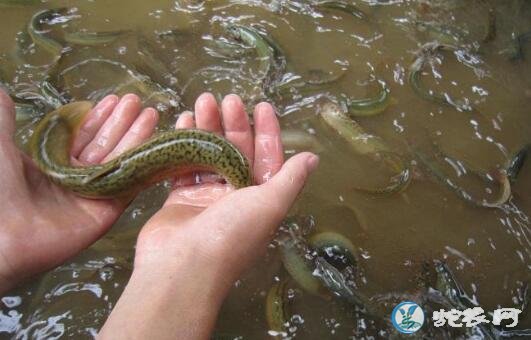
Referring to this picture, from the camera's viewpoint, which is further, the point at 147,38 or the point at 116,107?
the point at 147,38

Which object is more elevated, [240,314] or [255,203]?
[255,203]

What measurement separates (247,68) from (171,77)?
0.55 meters

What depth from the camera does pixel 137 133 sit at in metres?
2.61

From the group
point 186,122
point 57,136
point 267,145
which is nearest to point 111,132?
point 57,136

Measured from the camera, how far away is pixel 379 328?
242 centimetres

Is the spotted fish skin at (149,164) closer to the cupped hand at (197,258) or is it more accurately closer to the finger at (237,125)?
the finger at (237,125)

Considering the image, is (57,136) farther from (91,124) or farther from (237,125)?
(237,125)

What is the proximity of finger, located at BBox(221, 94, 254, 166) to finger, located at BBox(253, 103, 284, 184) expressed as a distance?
0.08 m

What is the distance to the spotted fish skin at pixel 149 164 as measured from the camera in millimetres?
2266

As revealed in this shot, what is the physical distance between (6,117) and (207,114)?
3.12ft

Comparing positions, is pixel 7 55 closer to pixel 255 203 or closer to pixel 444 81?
pixel 255 203

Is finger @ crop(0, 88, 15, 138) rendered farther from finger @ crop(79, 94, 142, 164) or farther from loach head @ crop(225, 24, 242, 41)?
loach head @ crop(225, 24, 242, 41)

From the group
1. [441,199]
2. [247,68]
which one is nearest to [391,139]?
[441,199]

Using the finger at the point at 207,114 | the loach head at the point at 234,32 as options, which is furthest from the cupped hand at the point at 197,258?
the loach head at the point at 234,32
